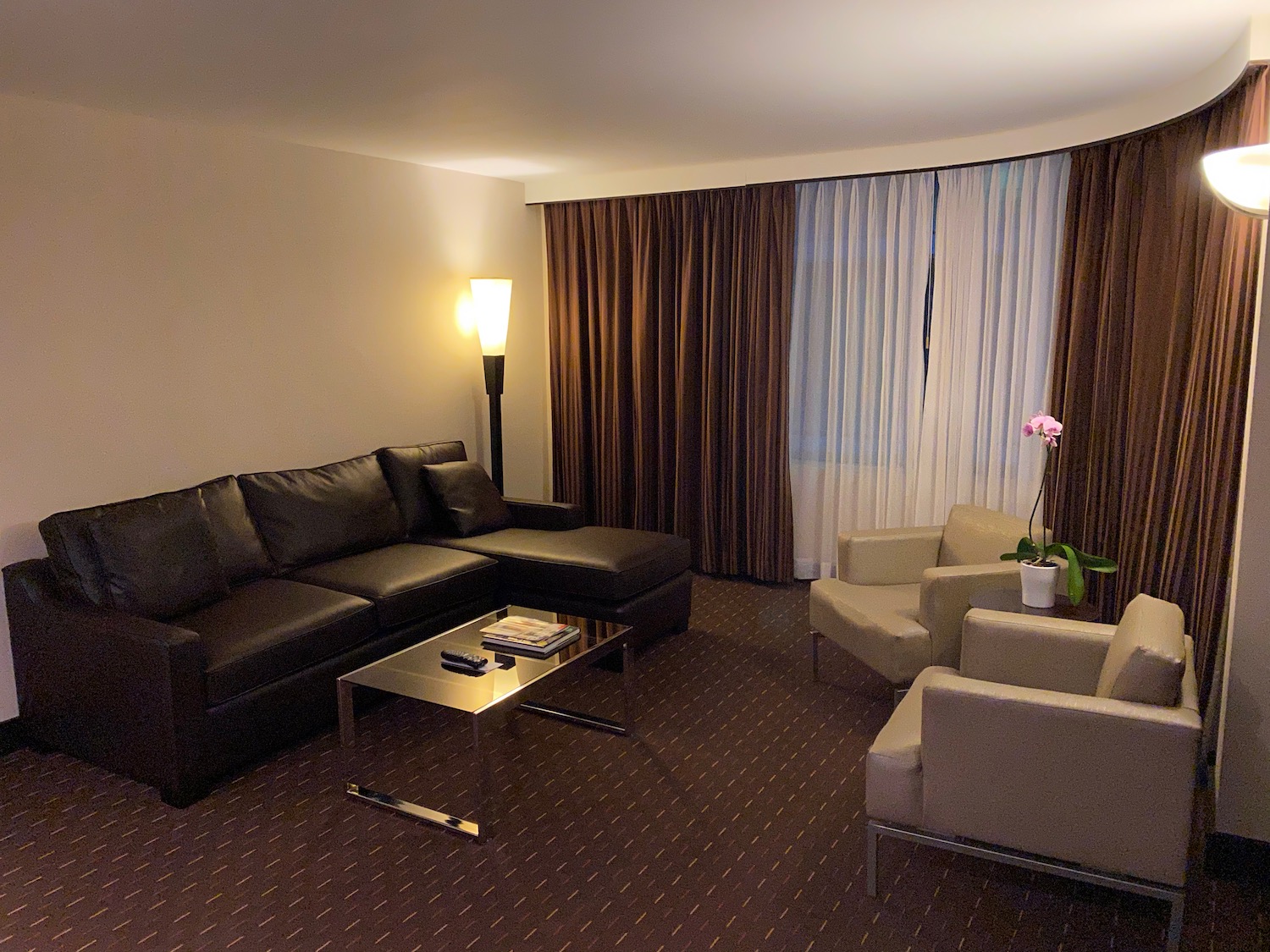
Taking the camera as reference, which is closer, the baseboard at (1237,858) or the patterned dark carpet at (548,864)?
the patterned dark carpet at (548,864)

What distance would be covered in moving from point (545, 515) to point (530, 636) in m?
1.68

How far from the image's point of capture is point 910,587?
13.5 ft

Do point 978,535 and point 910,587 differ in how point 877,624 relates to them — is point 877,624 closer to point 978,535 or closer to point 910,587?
point 910,587

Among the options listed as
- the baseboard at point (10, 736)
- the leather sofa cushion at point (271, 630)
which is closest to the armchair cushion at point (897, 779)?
the leather sofa cushion at point (271, 630)

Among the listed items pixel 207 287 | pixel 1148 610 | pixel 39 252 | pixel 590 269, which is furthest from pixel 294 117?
pixel 1148 610

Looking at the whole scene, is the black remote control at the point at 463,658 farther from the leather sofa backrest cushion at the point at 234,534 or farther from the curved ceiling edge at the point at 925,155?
the curved ceiling edge at the point at 925,155

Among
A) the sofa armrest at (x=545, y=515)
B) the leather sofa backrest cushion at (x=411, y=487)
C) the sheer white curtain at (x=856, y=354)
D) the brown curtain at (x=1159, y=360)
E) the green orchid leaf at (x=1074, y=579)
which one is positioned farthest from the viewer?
the sheer white curtain at (x=856, y=354)

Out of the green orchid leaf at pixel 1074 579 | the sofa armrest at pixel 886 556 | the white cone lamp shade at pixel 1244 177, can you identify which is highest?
the white cone lamp shade at pixel 1244 177

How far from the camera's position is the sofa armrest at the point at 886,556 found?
163 inches

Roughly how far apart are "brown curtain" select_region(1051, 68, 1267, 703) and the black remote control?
274cm

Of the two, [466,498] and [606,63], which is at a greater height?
[606,63]

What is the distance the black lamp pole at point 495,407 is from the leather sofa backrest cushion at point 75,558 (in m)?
2.44

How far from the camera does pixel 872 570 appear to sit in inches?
164

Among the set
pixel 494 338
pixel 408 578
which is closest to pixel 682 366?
pixel 494 338
